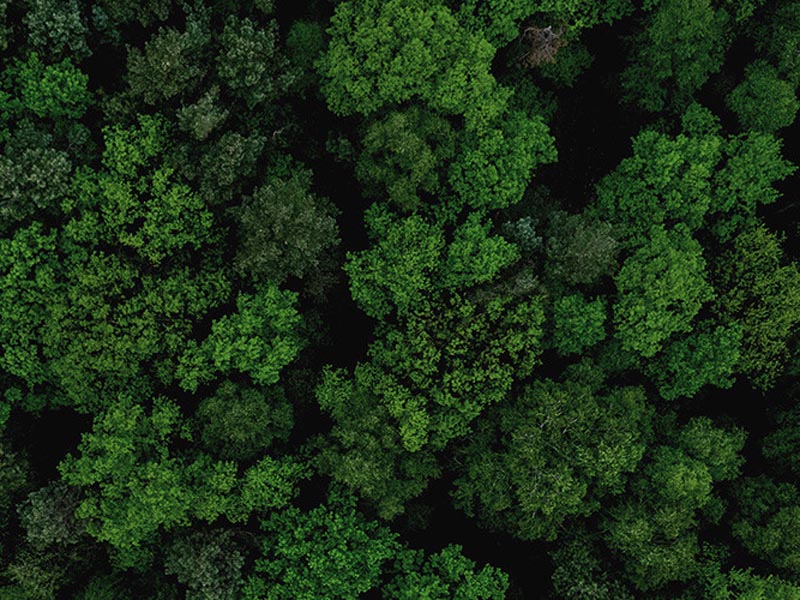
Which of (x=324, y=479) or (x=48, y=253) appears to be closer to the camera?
(x=48, y=253)

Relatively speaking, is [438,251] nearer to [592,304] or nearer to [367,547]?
[592,304]

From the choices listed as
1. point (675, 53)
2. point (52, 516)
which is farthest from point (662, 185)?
point (52, 516)

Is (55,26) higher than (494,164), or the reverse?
(494,164)

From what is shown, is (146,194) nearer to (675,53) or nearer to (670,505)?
(675,53)

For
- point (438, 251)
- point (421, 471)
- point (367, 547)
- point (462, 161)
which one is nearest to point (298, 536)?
point (367, 547)

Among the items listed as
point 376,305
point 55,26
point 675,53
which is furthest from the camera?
point 675,53

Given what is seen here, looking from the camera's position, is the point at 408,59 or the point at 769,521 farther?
the point at 769,521
